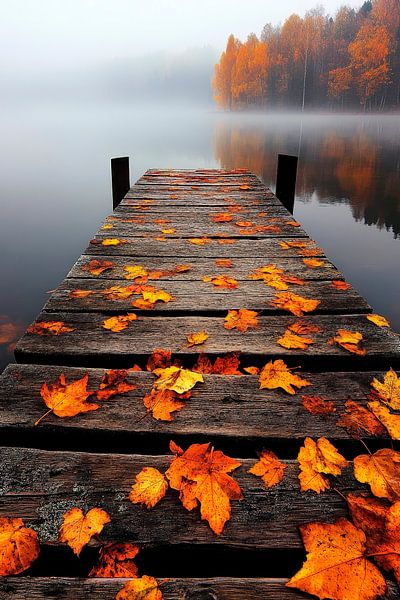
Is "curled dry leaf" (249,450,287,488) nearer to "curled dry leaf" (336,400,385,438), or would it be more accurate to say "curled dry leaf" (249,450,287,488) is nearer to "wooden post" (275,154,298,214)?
"curled dry leaf" (336,400,385,438)

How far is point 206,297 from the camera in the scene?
2.48 meters

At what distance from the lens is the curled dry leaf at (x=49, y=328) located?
2035 mm

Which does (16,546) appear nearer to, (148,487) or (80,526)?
(80,526)

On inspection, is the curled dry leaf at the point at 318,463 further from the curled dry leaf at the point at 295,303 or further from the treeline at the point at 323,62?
the treeline at the point at 323,62

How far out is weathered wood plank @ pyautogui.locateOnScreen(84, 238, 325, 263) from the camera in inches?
129

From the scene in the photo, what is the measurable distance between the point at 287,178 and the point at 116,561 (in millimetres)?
6147

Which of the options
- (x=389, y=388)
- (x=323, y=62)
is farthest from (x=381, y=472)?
(x=323, y=62)

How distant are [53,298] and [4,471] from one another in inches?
51.9

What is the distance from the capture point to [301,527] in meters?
1.10

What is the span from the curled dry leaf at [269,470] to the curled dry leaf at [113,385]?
60 centimetres

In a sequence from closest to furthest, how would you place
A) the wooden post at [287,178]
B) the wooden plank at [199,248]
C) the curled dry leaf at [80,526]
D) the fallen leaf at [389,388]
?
the curled dry leaf at [80,526]
the fallen leaf at [389,388]
the wooden plank at [199,248]
the wooden post at [287,178]

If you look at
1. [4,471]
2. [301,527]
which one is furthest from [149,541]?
[4,471]

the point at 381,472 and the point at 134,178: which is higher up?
the point at 381,472

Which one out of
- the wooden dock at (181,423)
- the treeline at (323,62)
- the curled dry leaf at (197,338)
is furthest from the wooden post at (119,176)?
the treeline at (323,62)
